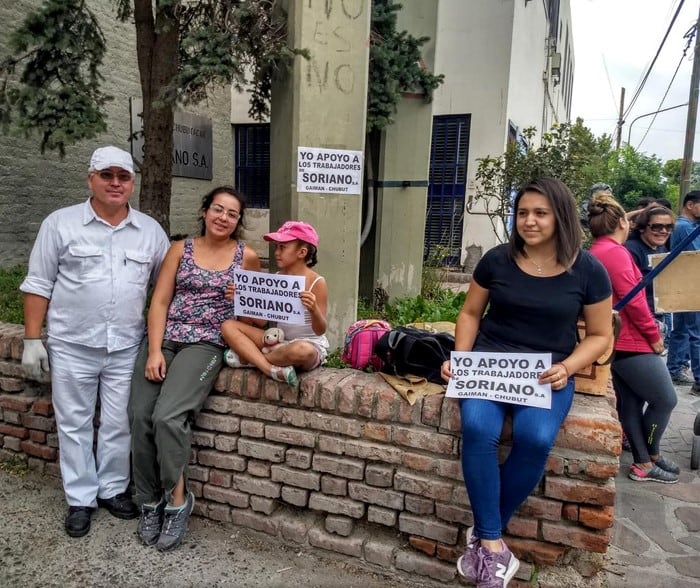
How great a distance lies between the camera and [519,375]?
2.29 m

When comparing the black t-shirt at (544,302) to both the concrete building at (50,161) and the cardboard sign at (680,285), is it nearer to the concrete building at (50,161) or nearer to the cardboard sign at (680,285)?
the cardboard sign at (680,285)

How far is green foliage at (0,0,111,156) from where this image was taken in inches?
136

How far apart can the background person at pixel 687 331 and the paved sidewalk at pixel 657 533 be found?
1.78 metres

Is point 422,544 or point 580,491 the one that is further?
point 422,544

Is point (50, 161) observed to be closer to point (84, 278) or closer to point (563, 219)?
point (84, 278)

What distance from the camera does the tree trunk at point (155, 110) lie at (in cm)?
423

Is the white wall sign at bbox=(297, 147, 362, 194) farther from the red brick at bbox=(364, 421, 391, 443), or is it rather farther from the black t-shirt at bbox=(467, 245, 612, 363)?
the red brick at bbox=(364, 421, 391, 443)

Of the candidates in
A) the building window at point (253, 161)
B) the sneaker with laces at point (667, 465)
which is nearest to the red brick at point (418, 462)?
the sneaker with laces at point (667, 465)

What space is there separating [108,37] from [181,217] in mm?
3200

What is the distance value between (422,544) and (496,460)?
62 centimetres

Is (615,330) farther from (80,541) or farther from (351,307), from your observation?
(80,541)

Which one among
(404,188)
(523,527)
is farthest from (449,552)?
(404,188)

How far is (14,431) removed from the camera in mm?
3408

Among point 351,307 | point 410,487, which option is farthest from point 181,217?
point 410,487
